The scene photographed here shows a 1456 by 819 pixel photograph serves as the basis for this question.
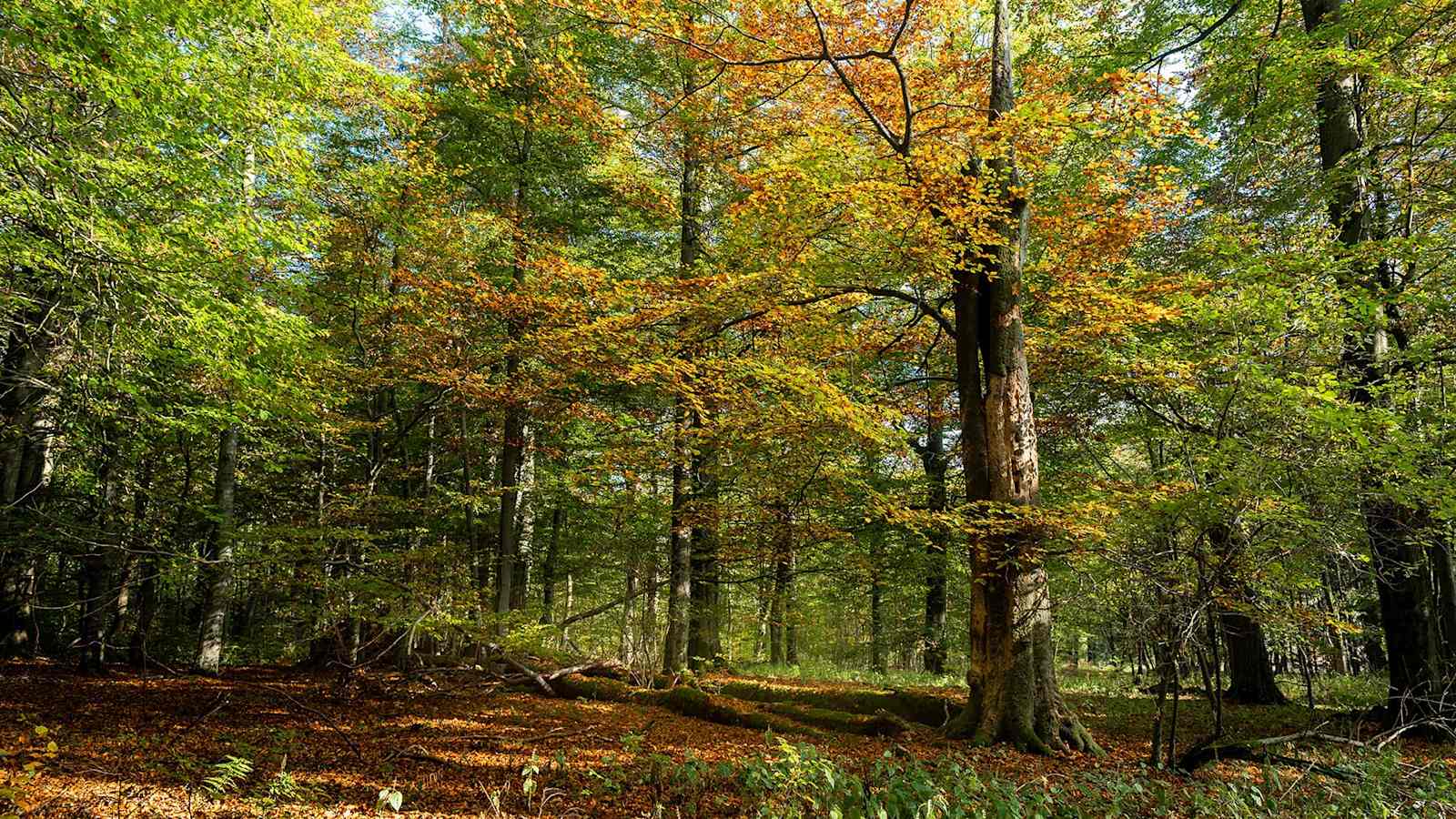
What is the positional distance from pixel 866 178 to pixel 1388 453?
5.35 meters

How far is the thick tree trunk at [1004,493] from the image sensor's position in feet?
23.6

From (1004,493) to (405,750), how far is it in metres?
6.72

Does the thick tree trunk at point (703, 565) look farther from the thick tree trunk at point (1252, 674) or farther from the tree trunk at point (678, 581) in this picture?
the thick tree trunk at point (1252, 674)

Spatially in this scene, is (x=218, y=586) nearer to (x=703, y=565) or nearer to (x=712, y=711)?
(x=712, y=711)

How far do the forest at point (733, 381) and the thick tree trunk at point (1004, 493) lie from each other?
6cm

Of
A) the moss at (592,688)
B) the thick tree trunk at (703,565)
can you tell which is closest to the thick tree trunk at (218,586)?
the moss at (592,688)

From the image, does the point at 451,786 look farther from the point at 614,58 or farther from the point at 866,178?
the point at 614,58

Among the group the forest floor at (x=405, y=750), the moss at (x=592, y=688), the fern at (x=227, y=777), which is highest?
the fern at (x=227, y=777)

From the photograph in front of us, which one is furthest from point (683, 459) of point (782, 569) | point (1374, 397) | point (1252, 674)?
point (1252, 674)

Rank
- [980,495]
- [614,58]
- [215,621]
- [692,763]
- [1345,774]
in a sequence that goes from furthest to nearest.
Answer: [614,58] → [215,621] → [980,495] → [1345,774] → [692,763]

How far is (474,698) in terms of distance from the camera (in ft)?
30.3

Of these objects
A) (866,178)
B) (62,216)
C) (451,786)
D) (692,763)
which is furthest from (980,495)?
(62,216)

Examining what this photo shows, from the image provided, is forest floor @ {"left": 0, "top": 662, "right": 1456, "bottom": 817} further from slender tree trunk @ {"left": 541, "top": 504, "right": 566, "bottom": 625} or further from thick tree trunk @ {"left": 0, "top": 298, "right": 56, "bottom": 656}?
slender tree trunk @ {"left": 541, "top": 504, "right": 566, "bottom": 625}

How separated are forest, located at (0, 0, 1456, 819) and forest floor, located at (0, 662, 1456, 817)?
0.24 ft
